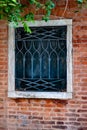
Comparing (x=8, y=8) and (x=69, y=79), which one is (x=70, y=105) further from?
(x=8, y=8)

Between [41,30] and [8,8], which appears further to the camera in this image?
[41,30]

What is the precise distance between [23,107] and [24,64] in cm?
79

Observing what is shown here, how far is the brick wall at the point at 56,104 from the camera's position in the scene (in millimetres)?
5793

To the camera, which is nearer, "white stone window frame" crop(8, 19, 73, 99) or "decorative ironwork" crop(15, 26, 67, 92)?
"white stone window frame" crop(8, 19, 73, 99)

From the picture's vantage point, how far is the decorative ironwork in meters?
5.95

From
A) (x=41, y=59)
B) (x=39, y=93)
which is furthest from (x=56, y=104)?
(x=41, y=59)

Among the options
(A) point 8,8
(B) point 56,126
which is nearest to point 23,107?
(B) point 56,126

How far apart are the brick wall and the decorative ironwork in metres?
0.22

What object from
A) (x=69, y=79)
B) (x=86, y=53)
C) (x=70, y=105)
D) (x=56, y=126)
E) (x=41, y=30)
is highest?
(x=41, y=30)

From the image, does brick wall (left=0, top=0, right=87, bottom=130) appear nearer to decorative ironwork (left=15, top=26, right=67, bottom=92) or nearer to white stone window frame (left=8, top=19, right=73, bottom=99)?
white stone window frame (left=8, top=19, right=73, bottom=99)

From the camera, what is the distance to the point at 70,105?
19.2ft

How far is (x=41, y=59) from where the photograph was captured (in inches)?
237

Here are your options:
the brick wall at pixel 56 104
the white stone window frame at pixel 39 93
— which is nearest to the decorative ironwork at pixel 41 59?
the white stone window frame at pixel 39 93

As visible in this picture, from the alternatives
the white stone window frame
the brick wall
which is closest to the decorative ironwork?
the white stone window frame
